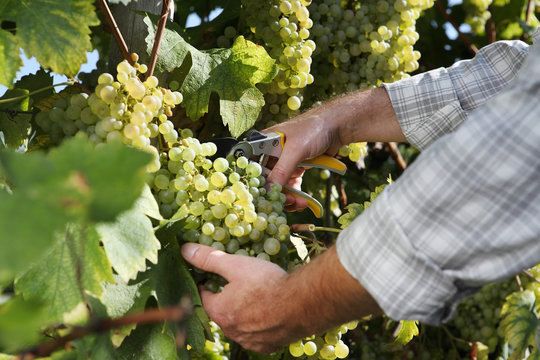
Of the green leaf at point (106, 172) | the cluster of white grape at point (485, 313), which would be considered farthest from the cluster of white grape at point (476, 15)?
the green leaf at point (106, 172)

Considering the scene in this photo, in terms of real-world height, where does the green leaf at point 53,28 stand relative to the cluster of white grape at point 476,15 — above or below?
above

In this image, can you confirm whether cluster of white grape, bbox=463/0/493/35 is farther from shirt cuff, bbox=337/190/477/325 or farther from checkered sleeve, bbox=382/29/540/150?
shirt cuff, bbox=337/190/477/325

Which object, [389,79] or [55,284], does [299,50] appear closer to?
[389,79]

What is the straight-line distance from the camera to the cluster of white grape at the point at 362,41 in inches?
59.6

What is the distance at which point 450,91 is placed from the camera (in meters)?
1.47

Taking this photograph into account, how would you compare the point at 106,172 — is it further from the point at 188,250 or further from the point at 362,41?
the point at 362,41

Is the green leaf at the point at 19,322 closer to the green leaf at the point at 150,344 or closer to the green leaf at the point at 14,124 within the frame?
the green leaf at the point at 150,344

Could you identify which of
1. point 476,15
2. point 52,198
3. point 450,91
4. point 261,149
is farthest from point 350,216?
point 476,15

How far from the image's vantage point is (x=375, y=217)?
82 centimetres

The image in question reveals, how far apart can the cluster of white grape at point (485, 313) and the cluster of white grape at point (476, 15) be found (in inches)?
37.5

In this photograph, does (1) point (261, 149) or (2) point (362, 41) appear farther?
(2) point (362, 41)

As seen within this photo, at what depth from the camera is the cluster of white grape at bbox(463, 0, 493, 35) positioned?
211 cm

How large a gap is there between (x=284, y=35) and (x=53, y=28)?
1.89ft

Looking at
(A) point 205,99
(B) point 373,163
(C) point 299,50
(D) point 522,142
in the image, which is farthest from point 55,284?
(B) point 373,163
